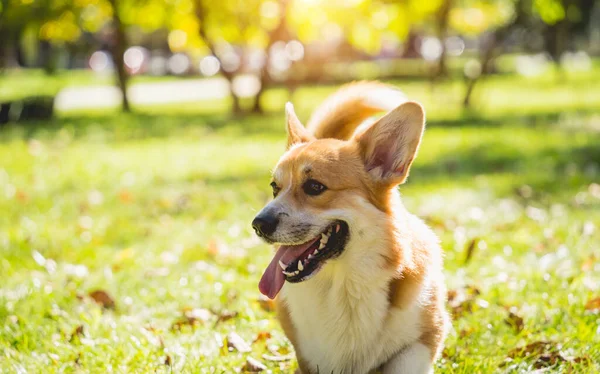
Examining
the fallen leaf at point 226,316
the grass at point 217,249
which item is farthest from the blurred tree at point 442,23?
the fallen leaf at point 226,316

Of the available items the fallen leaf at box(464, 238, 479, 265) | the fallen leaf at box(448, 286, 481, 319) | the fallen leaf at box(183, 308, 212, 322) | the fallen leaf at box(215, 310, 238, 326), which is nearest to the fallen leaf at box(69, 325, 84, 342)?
the fallen leaf at box(183, 308, 212, 322)

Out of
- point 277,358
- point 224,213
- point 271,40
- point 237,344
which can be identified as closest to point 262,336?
point 237,344

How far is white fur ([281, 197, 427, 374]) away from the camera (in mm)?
3162

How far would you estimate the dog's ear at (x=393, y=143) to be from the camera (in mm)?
3262

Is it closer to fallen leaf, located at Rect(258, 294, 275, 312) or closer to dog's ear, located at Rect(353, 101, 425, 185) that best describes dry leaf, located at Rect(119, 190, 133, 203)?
fallen leaf, located at Rect(258, 294, 275, 312)

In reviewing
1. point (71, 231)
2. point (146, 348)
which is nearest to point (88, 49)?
point (71, 231)

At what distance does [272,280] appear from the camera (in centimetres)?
324

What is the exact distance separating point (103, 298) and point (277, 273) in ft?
6.25

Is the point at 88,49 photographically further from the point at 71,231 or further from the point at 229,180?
the point at 71,231

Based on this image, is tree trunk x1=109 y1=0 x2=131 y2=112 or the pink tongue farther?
tree trunk x1=109 y1=0 x2=131 y2=112

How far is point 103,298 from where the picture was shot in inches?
185

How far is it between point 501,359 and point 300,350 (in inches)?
39.4

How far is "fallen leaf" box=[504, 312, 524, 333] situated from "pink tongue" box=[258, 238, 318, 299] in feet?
4.76

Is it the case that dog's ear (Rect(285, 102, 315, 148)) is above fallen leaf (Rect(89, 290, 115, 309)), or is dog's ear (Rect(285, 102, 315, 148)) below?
above
